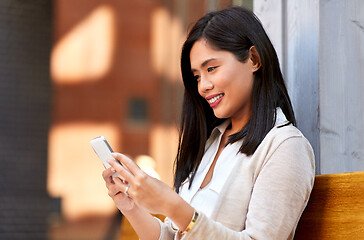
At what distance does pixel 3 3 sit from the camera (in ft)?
19.4

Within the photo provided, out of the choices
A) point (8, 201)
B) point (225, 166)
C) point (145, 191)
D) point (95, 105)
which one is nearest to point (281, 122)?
point (225, 166)

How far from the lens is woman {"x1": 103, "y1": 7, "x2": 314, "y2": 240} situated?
1.38 m

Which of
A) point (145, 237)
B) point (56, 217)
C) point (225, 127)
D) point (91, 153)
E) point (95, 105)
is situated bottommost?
point (56, 217)

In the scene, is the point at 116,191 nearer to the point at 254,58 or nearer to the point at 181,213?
the point at 181,213

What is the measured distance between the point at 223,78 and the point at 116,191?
0.46 meters

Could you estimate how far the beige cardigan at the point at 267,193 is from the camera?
1.40 meters

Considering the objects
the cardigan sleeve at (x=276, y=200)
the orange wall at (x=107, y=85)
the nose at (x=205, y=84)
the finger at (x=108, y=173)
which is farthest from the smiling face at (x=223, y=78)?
the orange wall at (x=107, y=85)

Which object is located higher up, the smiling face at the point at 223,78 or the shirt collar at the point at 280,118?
the smiling face at the point at 223,78

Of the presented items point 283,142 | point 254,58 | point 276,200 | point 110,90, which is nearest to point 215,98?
point 254,58

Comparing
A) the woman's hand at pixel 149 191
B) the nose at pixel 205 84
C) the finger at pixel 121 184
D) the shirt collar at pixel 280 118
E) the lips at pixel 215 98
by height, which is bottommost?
the finger at pixel 121 184

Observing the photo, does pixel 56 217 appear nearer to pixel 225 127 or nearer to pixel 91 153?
pixel 91 153

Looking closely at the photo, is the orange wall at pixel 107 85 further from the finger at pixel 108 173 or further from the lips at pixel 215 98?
the finger at pixel 108 173

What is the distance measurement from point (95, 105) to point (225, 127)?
887 cm

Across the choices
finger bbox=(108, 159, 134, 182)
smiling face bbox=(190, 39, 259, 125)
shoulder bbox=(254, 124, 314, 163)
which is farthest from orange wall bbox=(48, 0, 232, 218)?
finger bbox=(108, 159, 134, 182)
